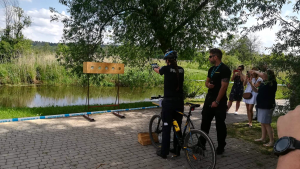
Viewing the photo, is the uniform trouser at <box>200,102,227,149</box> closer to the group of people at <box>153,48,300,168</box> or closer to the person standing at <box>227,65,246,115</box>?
the group of people at <box>153,48,300,168</box>

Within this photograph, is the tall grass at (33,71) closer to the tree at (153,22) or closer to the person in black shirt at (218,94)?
the tree at (153,22)

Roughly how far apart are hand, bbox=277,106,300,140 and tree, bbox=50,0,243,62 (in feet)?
24.4

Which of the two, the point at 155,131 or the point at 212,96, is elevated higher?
the point at 212,96

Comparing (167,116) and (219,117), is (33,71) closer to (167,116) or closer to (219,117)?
(167,116)

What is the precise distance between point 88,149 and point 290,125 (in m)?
4.64

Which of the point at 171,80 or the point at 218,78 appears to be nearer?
the point at 171,80

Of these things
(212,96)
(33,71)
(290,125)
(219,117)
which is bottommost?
(219,117)

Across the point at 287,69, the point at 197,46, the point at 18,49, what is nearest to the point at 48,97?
the point at 18,49

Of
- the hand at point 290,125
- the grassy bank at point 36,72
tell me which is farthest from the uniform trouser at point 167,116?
the grassy bank at point 36,72

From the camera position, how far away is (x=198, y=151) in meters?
4.11

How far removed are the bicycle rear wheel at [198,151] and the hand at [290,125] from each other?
2.87m

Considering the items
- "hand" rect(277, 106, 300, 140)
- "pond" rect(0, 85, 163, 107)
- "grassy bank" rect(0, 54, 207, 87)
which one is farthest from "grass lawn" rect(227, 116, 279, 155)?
"grassy bank" rect(0, 54, 207, 87)

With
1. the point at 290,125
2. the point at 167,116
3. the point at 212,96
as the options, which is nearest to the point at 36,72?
the point at 167,116

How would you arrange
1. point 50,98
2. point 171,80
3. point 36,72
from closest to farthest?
point 171,80, point 50,98, point 36,72
